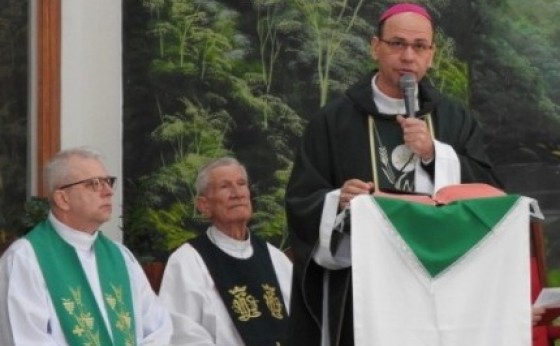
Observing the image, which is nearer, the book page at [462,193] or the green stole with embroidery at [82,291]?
the book page at [462,193]

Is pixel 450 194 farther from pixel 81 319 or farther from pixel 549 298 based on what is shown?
pixel 81 319

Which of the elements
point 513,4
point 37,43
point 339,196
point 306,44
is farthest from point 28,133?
point 339,196

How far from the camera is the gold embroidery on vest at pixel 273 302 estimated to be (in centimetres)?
742

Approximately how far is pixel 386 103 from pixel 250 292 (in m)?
2.18

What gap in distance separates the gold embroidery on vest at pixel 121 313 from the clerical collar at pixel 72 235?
0.22 m

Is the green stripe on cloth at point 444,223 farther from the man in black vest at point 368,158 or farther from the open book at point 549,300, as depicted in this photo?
the open book at point 549,300

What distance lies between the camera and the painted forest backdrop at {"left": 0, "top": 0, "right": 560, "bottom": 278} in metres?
8.31

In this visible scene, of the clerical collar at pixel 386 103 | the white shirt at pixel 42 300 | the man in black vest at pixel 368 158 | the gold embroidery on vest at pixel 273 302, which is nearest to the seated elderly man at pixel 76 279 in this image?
the white shirt at pixel 42 300

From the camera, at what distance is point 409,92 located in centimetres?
514

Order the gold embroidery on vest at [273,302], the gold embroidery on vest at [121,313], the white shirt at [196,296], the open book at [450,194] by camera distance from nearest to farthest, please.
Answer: the open book at [450,194] < the gold embroidery on vest at [121,313] < the white shirt at [196,296] < the gold embroidery on vest at [273,302]

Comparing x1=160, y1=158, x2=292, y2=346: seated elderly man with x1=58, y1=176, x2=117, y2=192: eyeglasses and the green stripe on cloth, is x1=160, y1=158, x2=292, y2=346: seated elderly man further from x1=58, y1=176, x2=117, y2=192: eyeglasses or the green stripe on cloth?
the green stripe on cloth

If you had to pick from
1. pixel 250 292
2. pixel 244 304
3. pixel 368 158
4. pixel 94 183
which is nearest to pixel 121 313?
pixel 94 183

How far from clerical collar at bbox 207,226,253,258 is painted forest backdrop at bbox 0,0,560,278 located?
750 millimetres

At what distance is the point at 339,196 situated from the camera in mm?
5086
